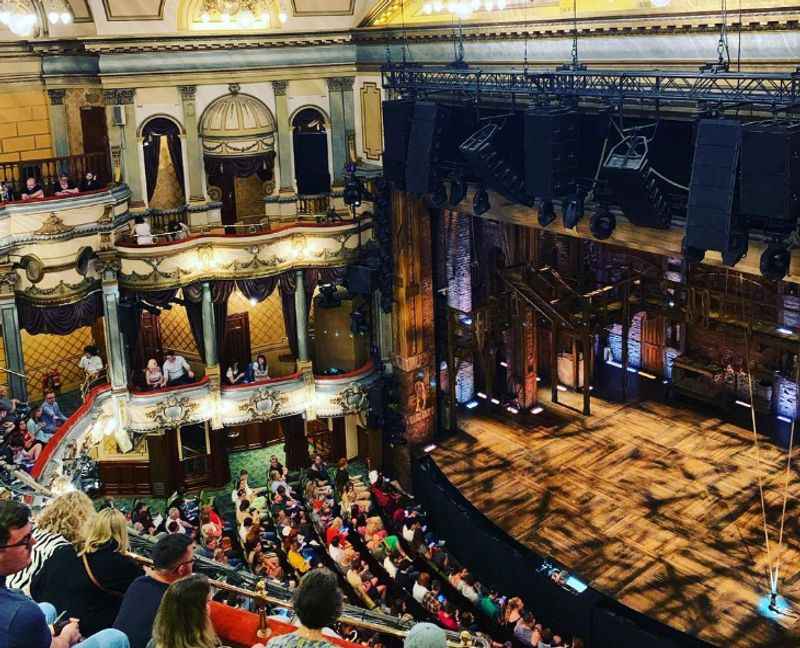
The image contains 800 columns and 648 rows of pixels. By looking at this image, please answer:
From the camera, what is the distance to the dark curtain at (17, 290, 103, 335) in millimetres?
19469

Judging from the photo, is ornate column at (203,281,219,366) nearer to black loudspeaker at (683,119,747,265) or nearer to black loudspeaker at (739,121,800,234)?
black loudspeaker at (683,119,747,265)

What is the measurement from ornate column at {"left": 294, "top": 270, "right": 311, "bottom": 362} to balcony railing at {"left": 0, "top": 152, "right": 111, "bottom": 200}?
14.7 feet

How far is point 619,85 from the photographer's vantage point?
15.0m

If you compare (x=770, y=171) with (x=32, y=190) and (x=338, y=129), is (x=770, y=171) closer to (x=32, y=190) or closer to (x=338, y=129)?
(x=338, y=129)

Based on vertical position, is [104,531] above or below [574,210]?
below

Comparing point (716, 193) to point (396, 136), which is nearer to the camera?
point (716, 193)

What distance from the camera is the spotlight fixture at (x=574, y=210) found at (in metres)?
15.9

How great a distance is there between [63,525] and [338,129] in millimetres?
17088

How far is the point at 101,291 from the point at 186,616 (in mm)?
16452

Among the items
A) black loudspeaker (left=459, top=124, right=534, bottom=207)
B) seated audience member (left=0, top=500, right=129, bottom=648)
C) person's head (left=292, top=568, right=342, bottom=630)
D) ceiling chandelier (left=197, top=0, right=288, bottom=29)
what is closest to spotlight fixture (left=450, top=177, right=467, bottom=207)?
black loudspeaker (left=459, top=124, right=534, bottom=207)

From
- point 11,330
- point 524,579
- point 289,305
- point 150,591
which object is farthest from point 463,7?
point 150,591

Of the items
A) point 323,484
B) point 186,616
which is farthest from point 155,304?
point 186,616

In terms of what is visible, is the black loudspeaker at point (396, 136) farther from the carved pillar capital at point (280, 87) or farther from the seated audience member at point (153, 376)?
the seated audience member at point (153, 376)

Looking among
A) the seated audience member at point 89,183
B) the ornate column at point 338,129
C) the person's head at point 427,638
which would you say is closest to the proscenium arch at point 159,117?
the seated audience member at point 89,183
